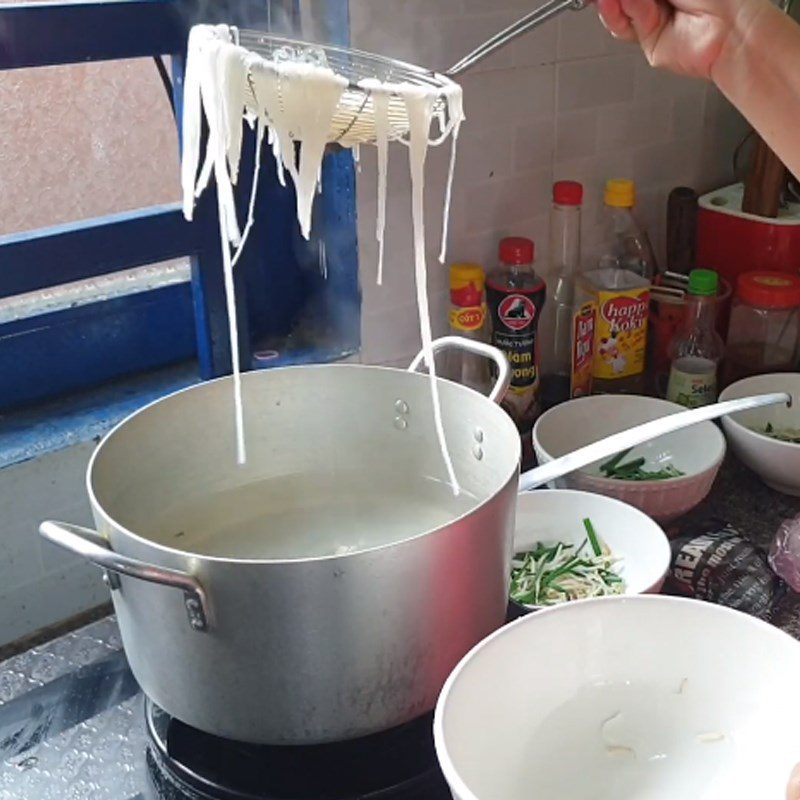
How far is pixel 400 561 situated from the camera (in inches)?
22.2

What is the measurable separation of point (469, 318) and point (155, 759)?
21.6 inches

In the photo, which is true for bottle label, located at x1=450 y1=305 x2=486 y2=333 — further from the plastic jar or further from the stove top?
the stove top

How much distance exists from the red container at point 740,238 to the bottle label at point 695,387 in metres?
0.19

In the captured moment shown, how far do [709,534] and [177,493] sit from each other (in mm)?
445

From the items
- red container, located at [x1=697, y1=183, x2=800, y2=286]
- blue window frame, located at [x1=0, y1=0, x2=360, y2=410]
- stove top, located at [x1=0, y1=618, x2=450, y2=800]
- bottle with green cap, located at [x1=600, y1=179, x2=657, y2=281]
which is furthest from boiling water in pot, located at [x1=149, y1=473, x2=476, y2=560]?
red container, located at [x1=697, y1=183, x2=800, y2=286]

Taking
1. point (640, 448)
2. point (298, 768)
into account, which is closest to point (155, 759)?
point (298, 768)

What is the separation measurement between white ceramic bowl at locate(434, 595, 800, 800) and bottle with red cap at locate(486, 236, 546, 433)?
0.47m

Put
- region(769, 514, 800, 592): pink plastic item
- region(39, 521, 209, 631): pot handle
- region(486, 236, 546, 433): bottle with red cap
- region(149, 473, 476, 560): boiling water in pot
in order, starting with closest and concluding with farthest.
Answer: region(39, 521, 209, 631): pot handle, region(149, 473, 476, 560): boiling water in pot, region(769, 514, 800, 592): pink plastic item, region(486, 236, 546, 433): bottle with red cap

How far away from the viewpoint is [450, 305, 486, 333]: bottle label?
→ 3.56 feet

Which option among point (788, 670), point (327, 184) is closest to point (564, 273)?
point (327, 184)

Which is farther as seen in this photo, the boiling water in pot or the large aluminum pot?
the boiling water in pot

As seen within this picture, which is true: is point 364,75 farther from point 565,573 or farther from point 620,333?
point 620,333

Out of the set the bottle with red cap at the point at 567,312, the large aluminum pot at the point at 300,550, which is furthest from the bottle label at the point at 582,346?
the large aluminum pot at the point at 300,550

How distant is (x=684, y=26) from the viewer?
728 millimetres
